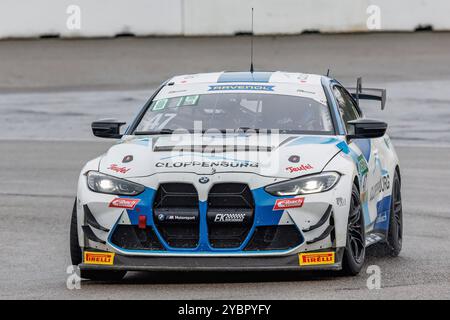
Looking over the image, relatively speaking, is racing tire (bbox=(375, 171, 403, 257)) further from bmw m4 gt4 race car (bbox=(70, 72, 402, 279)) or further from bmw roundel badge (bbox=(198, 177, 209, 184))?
bmw roundel badge (bbox=(198, 177, 209, 184))

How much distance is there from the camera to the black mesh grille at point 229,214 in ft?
30.2

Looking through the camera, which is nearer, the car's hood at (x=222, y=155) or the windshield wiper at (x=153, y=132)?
the car's hood at (x=222, y=155)

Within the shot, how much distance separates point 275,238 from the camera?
30.3ft

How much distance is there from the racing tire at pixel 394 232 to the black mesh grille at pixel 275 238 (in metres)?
2.01

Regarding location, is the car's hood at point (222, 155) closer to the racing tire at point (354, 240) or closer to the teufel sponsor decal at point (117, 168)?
the teufel sponsor decal at point (117, 168)

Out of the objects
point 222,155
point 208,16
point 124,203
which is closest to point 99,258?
point 124,203

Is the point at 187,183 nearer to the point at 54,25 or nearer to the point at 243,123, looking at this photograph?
the point at 243,123

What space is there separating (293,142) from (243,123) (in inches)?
29.8

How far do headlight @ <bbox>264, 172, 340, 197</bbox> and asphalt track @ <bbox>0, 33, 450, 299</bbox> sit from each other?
609 millimetres

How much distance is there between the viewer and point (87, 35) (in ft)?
110

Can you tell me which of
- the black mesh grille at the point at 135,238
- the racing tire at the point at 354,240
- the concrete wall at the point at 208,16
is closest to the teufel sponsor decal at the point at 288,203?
the racing tire at the point at 354,240

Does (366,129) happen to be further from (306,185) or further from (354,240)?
(306,185)
